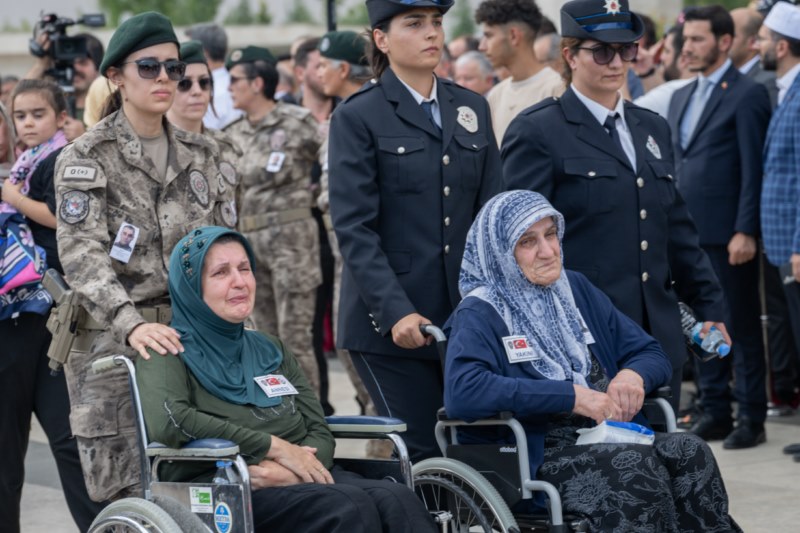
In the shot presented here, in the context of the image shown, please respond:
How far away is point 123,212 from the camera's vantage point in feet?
13.9

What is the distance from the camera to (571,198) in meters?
4.61

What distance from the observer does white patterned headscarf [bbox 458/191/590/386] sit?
4172mm

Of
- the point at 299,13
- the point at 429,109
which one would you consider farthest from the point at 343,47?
the point at 299,13

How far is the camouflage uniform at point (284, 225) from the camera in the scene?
748cm

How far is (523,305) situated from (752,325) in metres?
3.07

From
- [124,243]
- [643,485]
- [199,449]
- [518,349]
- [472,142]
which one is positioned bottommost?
[643,485]

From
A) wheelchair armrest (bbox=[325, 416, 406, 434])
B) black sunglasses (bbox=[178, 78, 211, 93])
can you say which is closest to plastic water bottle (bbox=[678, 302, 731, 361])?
wheelchair armrest (bbox=[325, 416, 406, 434])

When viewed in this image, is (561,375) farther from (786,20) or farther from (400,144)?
(786,20)

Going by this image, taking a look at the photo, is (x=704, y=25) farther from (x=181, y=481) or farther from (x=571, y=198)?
(x=181, y=481)

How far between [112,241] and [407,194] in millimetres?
946

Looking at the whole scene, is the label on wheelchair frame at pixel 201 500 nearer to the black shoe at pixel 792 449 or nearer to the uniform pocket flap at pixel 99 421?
the uniform pocket flap at pixel 99 421

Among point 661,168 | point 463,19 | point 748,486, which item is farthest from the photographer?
point 463,19

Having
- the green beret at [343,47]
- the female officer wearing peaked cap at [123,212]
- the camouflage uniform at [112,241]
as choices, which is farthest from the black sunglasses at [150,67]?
the green beret at [343,47]

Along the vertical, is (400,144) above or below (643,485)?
above
